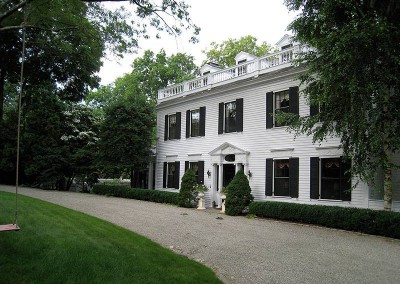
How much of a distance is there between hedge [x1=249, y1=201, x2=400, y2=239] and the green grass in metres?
6.55

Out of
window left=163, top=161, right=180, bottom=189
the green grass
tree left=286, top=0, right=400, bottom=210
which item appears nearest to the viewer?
the green grass

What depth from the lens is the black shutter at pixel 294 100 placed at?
1454 cm

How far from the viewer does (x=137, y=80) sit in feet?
132

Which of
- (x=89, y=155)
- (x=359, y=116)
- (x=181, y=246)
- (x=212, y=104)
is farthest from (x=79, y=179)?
(x=359, y=116)

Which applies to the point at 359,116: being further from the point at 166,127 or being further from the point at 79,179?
the point at 79,179

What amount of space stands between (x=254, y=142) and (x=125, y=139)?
912 centimetres

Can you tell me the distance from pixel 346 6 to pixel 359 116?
3396 millimetres

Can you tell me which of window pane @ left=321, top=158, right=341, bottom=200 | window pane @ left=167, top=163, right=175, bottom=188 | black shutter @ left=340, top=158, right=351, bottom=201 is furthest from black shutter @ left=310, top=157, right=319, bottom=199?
window pane @ left=167, top=163, right=175, bottom=188

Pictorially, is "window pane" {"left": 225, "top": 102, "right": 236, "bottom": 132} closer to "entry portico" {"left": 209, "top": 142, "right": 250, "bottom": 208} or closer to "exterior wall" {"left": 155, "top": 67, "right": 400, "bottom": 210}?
"exterior wall" {"left": 155, "top": 67, "right": 400, "bottom": 210}

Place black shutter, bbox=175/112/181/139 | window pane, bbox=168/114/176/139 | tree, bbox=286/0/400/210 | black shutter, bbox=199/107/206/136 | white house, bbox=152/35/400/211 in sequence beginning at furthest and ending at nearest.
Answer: window pane, bbox=168/114/176/139, black shutter, bbox=175/112/181/139, black shutter, bbox=199/107/206/136, white house, bbox=152/35/400/211, tree, bbox=286/0/400/210

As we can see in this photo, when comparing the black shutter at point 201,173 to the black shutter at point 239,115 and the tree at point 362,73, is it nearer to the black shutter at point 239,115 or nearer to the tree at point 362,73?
the black shutter at point 239,115

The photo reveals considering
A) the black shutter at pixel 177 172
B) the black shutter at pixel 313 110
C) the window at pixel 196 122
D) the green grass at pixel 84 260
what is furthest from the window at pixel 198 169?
the green grass at pixel 84 260

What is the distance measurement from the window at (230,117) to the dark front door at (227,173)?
5.96ft

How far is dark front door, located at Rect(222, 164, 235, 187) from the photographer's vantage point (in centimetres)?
1763
